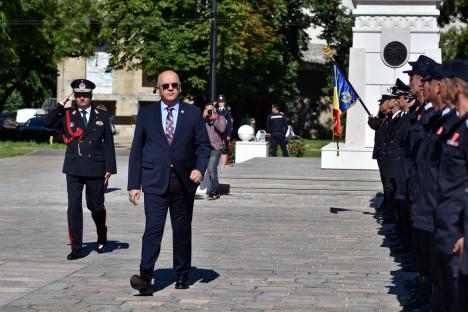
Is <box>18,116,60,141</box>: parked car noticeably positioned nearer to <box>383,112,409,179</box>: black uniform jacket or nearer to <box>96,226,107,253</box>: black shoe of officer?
<box>383,112,409,179</box>: black uniform jacket

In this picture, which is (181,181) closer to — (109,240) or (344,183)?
(109,240)

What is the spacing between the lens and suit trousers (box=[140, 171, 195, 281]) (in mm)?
9727

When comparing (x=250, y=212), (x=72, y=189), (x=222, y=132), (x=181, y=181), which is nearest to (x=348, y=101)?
(x=222, y=132)

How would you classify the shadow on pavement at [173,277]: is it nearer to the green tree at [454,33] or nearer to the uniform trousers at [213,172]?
the uniform trousers at [213,172]

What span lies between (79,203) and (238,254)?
6.10 feet

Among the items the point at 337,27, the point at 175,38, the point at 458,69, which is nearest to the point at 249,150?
the point at 175,38

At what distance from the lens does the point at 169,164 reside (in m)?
9.95

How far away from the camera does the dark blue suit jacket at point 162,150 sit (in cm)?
991

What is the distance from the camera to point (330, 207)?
1956 cm

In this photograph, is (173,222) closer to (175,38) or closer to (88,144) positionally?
(88,144)

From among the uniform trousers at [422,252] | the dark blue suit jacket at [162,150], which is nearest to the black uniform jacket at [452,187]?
the uniform trousers at [422,252]

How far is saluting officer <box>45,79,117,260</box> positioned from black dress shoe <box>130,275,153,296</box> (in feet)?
8.59

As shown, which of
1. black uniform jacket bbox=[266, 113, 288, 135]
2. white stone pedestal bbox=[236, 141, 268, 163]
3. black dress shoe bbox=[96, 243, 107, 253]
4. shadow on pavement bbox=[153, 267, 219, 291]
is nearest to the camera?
shadow on pavement bbox=[153, 267, 219, 291]

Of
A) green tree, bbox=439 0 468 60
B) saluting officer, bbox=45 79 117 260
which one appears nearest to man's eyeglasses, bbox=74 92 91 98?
saluting officer, bbox=45 79 117 260
